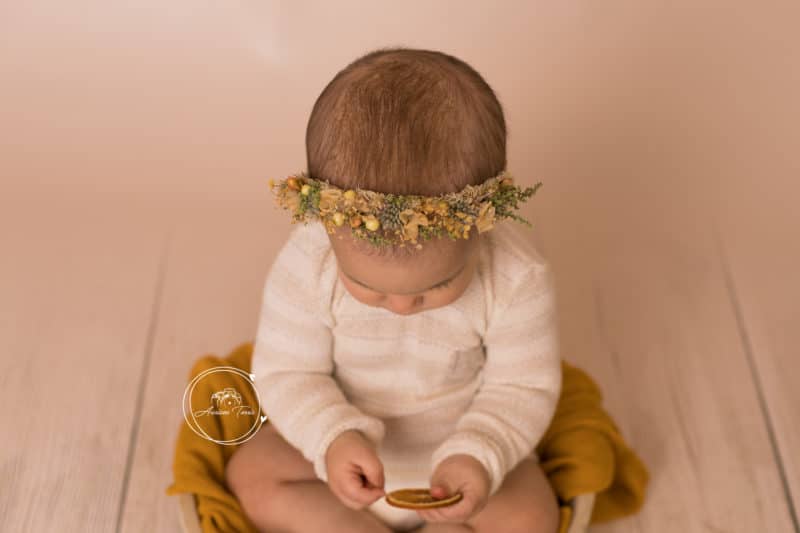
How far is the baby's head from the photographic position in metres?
1.00

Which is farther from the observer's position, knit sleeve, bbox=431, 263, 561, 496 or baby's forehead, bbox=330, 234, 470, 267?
knit sleeve, bbox=431, 263, 561, 496

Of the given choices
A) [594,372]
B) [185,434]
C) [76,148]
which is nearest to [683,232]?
[594,372]

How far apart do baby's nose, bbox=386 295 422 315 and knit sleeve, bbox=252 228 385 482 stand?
0.47ft

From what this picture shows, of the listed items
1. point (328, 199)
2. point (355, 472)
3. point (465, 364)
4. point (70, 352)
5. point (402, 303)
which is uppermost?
point (328, 199)

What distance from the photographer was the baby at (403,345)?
1.02 metres

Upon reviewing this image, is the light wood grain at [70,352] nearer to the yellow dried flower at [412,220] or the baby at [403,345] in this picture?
the baby at [403,345]

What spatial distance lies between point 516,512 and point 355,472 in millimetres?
210

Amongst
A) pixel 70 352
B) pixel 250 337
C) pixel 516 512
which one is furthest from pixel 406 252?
pixel 70 352

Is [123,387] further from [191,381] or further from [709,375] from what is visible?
[709,375]

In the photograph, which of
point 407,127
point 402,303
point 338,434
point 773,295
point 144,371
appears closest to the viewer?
point 407,127

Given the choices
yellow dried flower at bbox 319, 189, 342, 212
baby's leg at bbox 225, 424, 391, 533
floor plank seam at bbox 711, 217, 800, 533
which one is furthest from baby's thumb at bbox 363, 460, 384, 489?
floor plank seam at bbox 711, 217, 800, 533

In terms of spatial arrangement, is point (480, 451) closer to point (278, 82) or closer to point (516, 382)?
point (516, 382)

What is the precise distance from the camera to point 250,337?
164 centimetres

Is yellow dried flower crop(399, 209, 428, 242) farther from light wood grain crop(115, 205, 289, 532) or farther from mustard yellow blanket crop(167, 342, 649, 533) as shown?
light wood grain crop(115, 205, 289, 532)
